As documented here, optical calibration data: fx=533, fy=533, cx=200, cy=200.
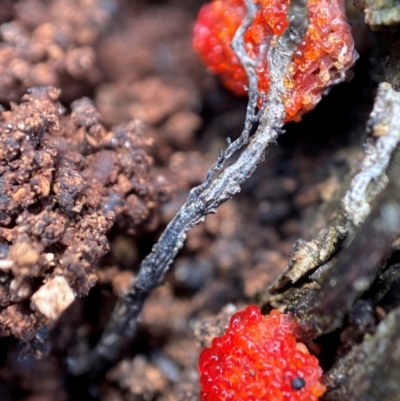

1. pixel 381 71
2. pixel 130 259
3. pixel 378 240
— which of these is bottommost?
pixel 130 259

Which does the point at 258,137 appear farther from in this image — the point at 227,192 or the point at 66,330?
the point at 66,330

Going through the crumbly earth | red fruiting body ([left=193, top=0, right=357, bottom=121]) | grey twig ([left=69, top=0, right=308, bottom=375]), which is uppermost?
red fruiting body ([left=193, top=0, right=357, bottom=121])

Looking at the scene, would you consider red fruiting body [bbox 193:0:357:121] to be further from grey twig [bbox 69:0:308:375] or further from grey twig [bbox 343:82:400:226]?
grey twig [bbox 343:82:400:226]

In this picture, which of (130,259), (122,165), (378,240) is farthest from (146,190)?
(378,240)

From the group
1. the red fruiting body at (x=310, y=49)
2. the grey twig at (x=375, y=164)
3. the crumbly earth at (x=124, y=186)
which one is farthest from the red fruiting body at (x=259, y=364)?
the red fruiting body at (x=310, y=49)

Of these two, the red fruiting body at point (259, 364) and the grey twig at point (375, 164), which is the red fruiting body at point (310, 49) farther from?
the red fruiting body at point (259, 364)

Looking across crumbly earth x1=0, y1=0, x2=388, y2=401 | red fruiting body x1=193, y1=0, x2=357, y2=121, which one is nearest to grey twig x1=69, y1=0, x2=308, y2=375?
red fruiting body x1=193, y1=0, x2=357, y2=121

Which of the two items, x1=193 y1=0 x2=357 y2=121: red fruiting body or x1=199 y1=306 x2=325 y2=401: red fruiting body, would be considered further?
x1=193 y1=0 x2=357 y2=121: red fruiting body
